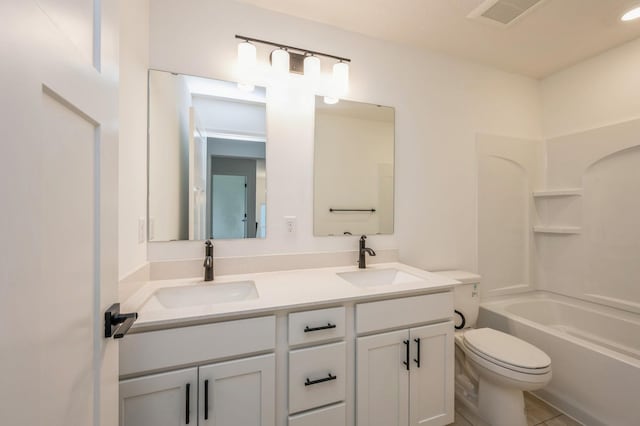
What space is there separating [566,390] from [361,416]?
144 cm

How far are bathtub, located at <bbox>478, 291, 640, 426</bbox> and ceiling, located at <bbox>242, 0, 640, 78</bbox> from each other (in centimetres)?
198

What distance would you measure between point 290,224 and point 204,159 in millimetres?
631

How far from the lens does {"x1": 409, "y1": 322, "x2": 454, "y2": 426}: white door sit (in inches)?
52.3

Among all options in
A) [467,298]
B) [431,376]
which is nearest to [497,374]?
[431,376]

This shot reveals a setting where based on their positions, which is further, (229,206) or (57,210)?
(229,206)

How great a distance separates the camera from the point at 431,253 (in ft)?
6.64

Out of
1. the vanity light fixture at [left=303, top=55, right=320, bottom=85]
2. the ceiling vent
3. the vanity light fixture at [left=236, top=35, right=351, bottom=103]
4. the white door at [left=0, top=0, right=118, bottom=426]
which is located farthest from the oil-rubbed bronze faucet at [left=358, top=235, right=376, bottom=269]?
the ceiling vent

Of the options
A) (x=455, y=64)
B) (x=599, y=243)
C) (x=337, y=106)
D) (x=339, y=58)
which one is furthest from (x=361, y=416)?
(x=455, y=64)

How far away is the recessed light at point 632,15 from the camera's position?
1571mm

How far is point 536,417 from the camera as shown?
1.63 metres

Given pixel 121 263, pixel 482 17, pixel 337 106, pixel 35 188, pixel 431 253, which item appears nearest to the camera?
pixel 35 188

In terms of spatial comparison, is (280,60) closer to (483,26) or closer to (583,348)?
(483,26)

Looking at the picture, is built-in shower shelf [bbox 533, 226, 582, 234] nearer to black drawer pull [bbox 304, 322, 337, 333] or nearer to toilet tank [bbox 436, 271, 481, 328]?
toilet tank [bbox 436, 271, 481, 328]

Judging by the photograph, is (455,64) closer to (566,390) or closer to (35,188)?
(566,390)
